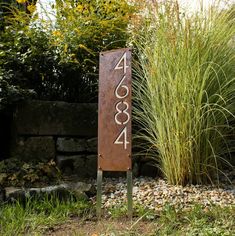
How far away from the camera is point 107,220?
8.55 ft

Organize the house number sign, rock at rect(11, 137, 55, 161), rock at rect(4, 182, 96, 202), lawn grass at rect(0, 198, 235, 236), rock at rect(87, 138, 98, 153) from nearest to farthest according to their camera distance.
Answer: lawn grass at rect(0, 198, 235, 236) → the house number sign → rock at rect(4, 182, 96, 202) → rock at rect(11, 137, 55, 161) → rock at rect(87, 138, 98, 153)

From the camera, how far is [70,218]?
2627 mm

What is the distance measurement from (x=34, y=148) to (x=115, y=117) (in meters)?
1.28

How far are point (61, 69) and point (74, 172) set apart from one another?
104 centimetres

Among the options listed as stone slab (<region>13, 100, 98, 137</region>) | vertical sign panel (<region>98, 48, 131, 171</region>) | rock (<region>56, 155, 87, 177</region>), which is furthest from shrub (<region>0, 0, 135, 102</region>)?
vertical sign panel (<region>98, 48, 131, 171</region>)

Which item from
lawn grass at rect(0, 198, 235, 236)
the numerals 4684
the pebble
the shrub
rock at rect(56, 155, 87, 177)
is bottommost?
lawn grass at rect(0, 198, 235, 236)

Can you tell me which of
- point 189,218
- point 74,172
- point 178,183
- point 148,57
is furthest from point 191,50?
point 74,172

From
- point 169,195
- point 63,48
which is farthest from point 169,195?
point 63,48

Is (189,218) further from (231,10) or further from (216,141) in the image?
(231,10)

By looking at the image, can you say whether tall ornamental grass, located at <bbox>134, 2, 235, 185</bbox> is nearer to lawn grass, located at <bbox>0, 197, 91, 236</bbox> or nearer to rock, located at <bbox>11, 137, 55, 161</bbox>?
lawn grass, located at <bbox>0, 197, 91, 236</bbox>

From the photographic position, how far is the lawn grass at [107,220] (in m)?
2.34

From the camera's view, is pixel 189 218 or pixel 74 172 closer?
pixel 189 218

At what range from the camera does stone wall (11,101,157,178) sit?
12.2ft

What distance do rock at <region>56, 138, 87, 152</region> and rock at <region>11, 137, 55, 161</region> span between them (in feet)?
0.24
